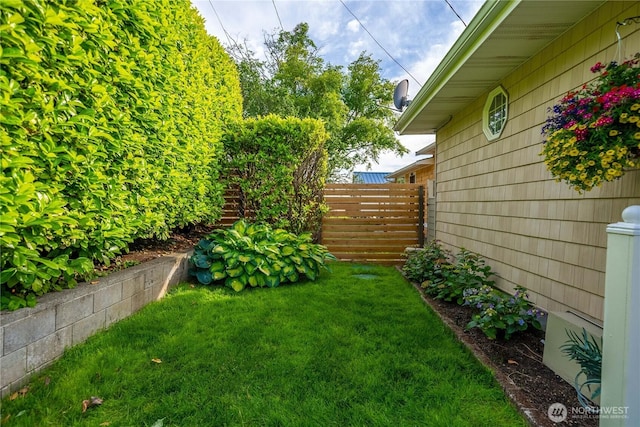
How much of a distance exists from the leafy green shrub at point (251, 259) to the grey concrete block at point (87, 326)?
4.54 feet

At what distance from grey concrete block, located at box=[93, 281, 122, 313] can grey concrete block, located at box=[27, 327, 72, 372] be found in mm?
261

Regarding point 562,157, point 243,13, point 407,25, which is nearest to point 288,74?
point 243,13

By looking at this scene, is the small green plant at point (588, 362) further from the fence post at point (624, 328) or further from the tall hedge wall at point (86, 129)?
the tall hedge wall at point (86, 129)

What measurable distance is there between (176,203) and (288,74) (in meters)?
9.98

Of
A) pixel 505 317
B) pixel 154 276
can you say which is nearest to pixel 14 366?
pixel 154 276

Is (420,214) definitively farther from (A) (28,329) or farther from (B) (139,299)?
(A) (28,329)

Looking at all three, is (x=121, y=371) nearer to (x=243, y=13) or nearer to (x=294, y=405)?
(x=294, y=405)

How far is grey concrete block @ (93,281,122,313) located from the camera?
87.9 inches

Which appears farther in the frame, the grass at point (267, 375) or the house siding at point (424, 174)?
the house siding at point (424, 174)

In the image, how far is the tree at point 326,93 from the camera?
1003cm

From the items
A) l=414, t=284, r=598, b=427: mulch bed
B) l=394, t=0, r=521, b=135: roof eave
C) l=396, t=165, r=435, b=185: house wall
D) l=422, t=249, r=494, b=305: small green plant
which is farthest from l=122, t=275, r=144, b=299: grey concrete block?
l=396, t=165, r=435, b=185: house wall

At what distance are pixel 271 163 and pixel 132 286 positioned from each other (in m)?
2.71

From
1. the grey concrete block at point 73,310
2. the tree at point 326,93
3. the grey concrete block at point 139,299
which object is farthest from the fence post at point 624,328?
the tree at point 326,93

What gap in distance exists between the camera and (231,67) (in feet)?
16.4
